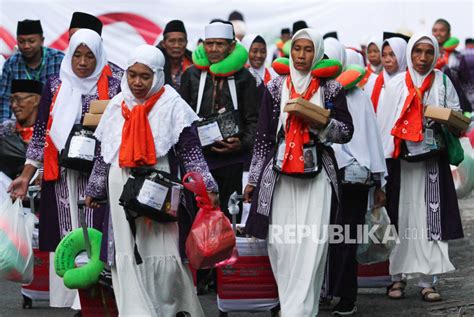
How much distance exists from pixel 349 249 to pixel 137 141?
94.9 inches

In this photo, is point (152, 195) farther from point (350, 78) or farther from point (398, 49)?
point (398, 49)

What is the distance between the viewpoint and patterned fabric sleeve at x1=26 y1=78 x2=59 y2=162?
9758 millimetres

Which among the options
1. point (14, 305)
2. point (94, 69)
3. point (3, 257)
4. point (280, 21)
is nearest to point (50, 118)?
point (94, 69)

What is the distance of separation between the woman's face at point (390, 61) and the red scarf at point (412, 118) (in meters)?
1.14

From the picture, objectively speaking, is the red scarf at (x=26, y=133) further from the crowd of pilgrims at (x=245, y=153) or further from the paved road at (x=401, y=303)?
the paved road at (x=401, y=303)

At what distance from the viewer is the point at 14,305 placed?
10.6 meters

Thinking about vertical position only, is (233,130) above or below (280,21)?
below

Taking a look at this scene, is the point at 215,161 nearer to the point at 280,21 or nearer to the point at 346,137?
the point at 346,137

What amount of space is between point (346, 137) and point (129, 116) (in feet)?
4.64

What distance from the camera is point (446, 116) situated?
33.0 feet

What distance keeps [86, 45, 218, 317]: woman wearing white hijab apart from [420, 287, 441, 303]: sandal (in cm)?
258

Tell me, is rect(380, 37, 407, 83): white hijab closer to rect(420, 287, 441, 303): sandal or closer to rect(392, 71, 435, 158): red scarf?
rect(392, 71, 435, 158): red scarf

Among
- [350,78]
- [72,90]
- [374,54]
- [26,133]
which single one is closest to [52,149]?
[72,90]

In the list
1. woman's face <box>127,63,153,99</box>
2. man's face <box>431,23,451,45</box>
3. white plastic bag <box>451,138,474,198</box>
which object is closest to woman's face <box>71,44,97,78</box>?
woman's face <box>127,63,153,99</box>
